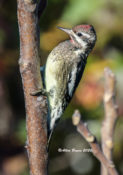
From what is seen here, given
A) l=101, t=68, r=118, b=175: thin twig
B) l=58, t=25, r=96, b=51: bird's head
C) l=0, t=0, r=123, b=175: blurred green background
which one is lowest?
l=0, t=0, r=123, b=175: blurred green background

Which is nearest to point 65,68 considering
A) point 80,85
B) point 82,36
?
point 82,36

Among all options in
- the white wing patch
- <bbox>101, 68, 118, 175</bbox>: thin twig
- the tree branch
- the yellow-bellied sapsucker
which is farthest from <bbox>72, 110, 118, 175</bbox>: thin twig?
the white wing patch

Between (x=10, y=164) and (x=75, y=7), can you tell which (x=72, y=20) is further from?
(x=10, y=164)

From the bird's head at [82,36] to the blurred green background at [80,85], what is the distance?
2.86 feet

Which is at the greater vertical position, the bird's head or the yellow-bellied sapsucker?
the bird's head

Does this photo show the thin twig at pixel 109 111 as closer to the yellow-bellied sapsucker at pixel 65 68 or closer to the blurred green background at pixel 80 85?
the yellow-bellied sapsucker at pixel 65 68

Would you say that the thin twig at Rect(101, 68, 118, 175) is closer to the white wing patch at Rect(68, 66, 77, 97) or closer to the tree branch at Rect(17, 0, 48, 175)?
the tree branch at Rect(17, 0, 48, 175)

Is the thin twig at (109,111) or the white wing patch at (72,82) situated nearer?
the thin twig at (109,111)

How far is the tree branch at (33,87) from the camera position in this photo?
5.91 feet

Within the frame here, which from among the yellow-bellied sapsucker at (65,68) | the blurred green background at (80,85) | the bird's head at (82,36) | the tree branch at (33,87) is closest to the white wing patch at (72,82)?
the yellow-bellied sapsucker at (65,68)

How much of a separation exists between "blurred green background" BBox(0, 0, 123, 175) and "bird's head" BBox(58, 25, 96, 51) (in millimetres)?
873

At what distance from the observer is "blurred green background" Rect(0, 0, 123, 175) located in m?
4.06

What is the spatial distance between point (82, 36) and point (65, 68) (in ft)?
0.91

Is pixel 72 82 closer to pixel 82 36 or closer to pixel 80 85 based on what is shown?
pixel 82 36
